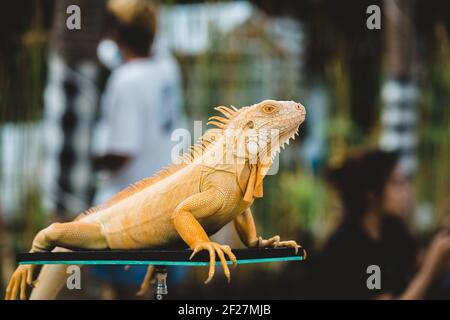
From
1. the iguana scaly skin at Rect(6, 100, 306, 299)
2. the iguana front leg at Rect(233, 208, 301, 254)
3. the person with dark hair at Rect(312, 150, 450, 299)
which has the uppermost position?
the iguana scaly skin at Rect(6, 100, 306, 299)

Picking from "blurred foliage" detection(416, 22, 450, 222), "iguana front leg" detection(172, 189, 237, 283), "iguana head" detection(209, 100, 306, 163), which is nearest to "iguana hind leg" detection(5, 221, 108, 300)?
"iguana front leg" detection(172, 189, 237, 283)

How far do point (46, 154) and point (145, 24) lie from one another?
3.53 ft

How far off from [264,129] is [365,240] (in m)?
1.53

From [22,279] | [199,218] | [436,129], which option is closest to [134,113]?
[22,279]

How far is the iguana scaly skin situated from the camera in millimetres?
1286

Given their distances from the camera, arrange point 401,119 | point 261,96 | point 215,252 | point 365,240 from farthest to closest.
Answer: point 401,119
point 261,96
point 365,240
point 215,252

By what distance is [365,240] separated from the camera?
8.98 ft

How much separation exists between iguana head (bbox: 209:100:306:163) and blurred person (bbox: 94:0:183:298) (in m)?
1.09

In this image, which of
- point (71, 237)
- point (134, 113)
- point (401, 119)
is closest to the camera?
point (71, 237)

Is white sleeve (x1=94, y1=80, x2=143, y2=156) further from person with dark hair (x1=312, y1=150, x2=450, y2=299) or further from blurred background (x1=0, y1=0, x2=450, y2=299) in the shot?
person with dark hair (x1=312, y1=150, x2=450, y2=299)

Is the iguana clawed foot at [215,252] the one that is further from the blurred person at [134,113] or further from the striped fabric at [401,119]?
the striped fabric at [401,119]

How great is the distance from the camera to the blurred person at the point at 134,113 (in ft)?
7.91

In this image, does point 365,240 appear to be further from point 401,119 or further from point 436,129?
point 436,129

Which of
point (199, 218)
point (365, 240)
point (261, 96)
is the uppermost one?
point (261, 96)
